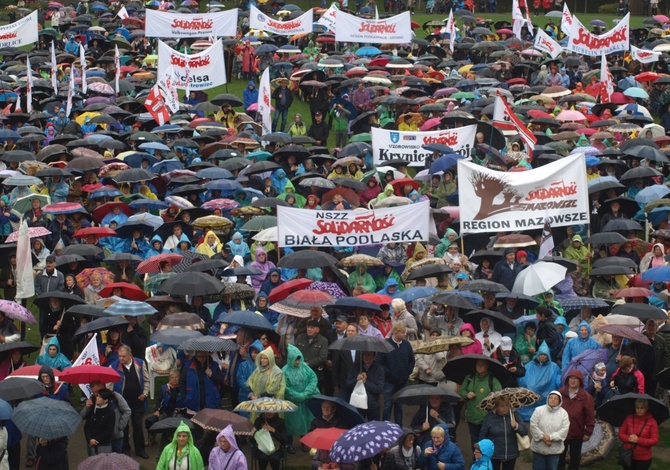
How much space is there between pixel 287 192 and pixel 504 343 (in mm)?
8084

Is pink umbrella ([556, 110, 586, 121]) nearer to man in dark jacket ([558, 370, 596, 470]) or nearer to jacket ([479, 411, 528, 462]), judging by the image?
man in dark jacket ([558, 370, 596, 470])

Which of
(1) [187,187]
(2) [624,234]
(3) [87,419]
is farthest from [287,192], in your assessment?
(3) [87,419]

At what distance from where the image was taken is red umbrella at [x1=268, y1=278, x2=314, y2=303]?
723 inches

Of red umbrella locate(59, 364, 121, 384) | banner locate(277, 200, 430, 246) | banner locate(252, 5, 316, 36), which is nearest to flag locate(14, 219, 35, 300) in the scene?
red umbrella locate(59, 364, 121, 384)

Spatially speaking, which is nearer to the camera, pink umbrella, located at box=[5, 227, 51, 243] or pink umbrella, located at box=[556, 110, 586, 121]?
pink umbrella, located at box=[5, 227, 51, 243]

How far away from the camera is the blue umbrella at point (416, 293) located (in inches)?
724

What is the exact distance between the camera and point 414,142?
26.8 meters

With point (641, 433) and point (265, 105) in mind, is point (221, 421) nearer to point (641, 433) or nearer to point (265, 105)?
point (641, 433)

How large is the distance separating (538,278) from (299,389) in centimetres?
447

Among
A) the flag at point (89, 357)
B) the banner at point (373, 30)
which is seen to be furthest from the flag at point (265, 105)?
the flag at point (89, 357)

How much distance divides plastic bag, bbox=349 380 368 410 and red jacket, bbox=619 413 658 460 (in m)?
2.89

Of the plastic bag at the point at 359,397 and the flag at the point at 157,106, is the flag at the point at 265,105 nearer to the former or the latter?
the flag at the point at 157,106

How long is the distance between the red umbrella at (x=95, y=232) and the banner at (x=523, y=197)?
17.7ft

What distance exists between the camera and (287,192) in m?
23.9
